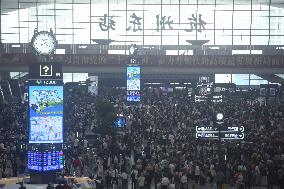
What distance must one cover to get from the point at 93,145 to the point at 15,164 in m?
4.78

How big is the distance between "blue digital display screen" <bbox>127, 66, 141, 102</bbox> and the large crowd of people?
2.93 feet

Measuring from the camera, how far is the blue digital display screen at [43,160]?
18.4m

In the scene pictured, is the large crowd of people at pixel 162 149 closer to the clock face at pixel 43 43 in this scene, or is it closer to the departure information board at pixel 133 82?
the departure information board at pixel 133 82

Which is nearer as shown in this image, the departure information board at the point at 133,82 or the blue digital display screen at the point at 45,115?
the blue digital display screen at the point at 45,115

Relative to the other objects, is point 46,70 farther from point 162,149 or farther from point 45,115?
point 162,149

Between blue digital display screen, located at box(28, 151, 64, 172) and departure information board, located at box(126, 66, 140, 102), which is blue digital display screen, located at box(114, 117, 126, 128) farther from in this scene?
blue digital display screen, located at box(28, 151, 64, 172)

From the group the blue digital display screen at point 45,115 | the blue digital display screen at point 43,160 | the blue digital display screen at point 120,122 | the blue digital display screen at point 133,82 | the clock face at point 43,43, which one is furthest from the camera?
the blue digital display screen at point 133,82

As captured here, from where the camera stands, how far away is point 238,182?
17.4 meters

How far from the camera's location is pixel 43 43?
20609 millimetres

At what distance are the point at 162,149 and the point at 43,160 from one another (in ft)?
17.1

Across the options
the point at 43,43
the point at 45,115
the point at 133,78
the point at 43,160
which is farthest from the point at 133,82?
the point at 43,160

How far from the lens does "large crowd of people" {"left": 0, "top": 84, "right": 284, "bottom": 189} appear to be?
19.0 m

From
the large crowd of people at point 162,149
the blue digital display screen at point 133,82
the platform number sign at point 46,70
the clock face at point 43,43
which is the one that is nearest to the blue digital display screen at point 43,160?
the large crowd of people at point 162,149

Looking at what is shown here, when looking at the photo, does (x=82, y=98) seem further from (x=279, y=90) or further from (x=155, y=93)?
(x=279, y=90)
